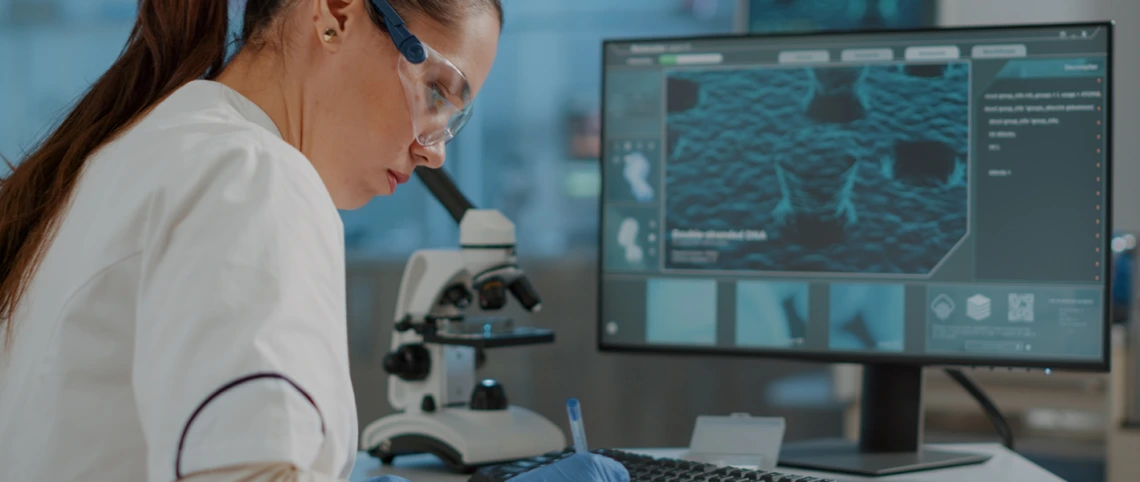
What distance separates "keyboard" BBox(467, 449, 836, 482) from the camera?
98 centimetres

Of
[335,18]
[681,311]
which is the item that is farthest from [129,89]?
[681,311]

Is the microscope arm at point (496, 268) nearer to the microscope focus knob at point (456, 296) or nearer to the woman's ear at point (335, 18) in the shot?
the microscope focus knob at point (456, 296)

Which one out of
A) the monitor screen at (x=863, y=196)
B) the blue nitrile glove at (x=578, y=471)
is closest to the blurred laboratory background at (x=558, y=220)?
the monitor screen at (x=863, y=196)

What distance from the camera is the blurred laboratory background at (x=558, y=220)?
2.65 m

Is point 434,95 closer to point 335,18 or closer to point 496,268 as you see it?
point 335,18

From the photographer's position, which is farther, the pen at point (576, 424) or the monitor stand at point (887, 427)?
the monitor stand at point (887, 427)

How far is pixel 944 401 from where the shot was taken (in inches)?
118

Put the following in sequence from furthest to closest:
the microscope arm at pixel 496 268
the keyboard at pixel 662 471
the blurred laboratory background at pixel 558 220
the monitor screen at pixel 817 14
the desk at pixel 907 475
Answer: the monitor screen at pixel 817 14 < the blurred laboratory background at pixel 558 220 < the microscope arm at pixel 496 268 < the desk at pixel 907 475 < the keyboard at pixel 662 471

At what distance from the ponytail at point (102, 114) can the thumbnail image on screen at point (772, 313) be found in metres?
0.78

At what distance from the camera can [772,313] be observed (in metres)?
1.34

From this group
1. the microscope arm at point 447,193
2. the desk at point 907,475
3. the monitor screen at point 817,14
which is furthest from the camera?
the monitor screen at point 817,14

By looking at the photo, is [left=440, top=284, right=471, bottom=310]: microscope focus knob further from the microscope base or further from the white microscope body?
the microscope base

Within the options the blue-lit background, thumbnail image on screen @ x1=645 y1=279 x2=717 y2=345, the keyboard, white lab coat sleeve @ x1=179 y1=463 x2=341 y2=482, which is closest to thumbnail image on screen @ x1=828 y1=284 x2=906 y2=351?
thumbnail image on screen @ x1=645 y1=279 x2=717 y2=345

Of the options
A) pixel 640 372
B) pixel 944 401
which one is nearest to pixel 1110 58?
pixel 640 372
